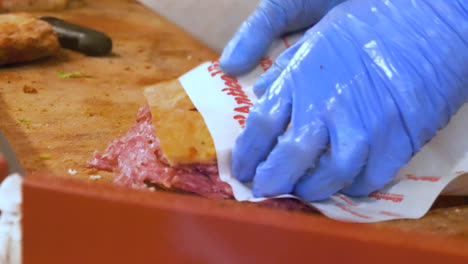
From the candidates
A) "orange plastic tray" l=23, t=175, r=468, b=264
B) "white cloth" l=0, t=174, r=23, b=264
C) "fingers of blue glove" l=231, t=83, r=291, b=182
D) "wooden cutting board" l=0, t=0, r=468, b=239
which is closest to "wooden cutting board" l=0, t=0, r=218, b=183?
Result: "wooden cutting board" l=0, t=0, r=468, b=239

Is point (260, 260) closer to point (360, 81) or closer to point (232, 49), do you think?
point (360, 81)

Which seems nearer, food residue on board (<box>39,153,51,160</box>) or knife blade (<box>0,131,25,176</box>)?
knife blade (<box>0,131,25,176</box>)

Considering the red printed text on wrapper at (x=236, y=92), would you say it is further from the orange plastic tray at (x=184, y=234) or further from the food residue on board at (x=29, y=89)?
the orange plastic tray at (x=184, y=234)

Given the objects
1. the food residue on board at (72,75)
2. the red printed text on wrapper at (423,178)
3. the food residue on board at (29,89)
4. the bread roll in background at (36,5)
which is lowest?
the bread roll in background at (36,5)

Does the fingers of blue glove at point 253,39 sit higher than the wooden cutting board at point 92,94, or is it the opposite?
the fingers of blue glove at point 253,39

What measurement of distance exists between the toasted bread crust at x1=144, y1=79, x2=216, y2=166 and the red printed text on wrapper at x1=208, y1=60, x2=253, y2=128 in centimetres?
10

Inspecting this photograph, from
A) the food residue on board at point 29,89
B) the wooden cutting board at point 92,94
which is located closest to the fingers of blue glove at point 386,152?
the wooden cutting board at point 92,94

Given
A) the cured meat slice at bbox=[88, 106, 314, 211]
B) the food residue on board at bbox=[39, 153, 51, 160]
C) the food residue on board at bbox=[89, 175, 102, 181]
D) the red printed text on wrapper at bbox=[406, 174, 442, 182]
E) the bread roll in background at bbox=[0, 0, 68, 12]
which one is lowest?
the bread roll in background at bbox=[0, 0, 68, 12]

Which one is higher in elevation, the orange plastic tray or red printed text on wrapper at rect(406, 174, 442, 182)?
the orange plastic tray

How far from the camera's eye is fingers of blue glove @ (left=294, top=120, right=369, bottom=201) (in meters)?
1.21

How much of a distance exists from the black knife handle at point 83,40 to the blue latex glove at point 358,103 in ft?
3.18

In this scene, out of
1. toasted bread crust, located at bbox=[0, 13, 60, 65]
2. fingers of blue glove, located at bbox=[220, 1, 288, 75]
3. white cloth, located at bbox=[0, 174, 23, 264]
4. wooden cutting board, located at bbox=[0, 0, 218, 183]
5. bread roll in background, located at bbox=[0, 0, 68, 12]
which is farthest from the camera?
bread roll in background, located at bbox=[0, 0, 68, 12]

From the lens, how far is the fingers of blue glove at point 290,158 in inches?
47.8

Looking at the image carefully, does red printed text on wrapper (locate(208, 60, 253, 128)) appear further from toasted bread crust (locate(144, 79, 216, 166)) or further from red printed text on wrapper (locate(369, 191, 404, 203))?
red printed text on wrapper (locate(369, 191, 404, 203))
